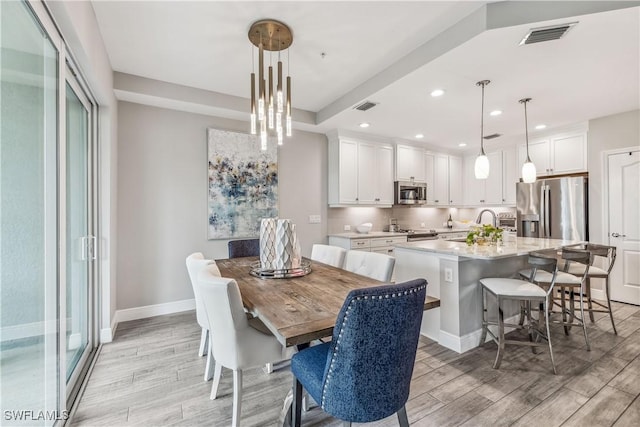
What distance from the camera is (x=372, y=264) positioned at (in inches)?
→ 87.0

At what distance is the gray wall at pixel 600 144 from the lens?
12.2 feet

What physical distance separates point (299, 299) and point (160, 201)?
2802 millimetres

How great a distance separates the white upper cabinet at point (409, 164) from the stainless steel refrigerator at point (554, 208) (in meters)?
1.62

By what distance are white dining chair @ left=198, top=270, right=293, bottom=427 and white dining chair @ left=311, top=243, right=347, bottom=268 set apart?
1056mm

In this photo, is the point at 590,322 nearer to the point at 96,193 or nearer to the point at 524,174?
the point at 524,174

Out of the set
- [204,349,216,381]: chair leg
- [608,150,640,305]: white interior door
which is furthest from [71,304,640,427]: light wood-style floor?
[608,150,640,305]: white interior door

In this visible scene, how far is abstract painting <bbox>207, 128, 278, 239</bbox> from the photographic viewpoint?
375 cm

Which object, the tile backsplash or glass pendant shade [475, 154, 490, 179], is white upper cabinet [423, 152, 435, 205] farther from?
glass pendant shade [475, 154, 490, 179]

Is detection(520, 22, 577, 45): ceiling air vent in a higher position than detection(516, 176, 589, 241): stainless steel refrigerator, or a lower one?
higher

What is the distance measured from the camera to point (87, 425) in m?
1.68

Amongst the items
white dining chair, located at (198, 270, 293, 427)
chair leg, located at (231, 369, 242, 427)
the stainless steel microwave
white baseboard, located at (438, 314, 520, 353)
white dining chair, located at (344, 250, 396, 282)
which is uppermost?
the stainless steel microwave

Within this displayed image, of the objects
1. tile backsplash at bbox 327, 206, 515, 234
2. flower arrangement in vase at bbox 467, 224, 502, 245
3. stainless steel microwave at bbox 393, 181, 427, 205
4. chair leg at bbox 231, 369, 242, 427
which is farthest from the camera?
stainless steel microwave at bbox 393, 181, 427, 205

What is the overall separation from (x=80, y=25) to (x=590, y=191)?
6020mm

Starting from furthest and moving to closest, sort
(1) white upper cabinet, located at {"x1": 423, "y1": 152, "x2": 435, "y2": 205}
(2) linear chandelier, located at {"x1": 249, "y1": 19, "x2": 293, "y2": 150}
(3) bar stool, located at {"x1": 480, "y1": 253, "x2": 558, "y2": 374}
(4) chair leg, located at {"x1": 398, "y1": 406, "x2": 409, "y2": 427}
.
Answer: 1. (1) white upper cabinet, located at {"x1": 423, "y1": 152, "x2": 435, "y2": 205}
2. (3) bar stool, located at {"x1": 480, "y1": 253, "x2": 558, "y2": 374}
3. (2) linear chandelier, located at {"x1": 249, "y1": 19, "x2": 293, "y2": 150}
4. (4) chair leg, located at {"x1": 398, "y1": 406, "x2": 409, "y2": 427}
